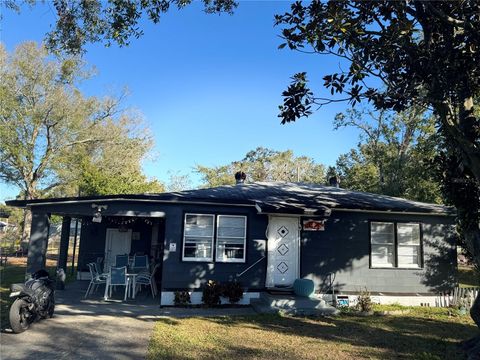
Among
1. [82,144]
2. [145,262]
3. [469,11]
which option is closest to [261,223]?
[145,262]

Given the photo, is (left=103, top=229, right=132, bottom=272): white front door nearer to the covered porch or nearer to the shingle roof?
the covered porch

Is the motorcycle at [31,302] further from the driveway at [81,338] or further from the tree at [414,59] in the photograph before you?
the tree at [414,59]

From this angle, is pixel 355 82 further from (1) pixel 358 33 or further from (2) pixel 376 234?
(2) pixel 376 234

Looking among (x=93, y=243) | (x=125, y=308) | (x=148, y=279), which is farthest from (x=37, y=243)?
(x=93, y=243)

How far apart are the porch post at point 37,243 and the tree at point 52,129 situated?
37.3 ft

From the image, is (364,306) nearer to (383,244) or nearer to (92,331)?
(383,244)

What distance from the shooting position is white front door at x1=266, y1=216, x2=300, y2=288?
463 inches

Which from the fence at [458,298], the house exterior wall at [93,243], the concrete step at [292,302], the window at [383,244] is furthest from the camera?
the house exterior wall at [93,243]

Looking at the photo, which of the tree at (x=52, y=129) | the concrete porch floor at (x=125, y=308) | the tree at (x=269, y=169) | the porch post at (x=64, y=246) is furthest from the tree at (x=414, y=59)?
the tree at (x=269, y=169)

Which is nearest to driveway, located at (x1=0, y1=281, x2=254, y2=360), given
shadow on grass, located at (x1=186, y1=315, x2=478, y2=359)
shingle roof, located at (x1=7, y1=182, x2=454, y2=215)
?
shadow on grass, located at (x1=186, y1=315, x2=478, y2=359)

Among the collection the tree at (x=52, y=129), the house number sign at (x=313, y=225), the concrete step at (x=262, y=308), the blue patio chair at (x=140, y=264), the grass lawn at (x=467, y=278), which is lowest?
the concrete step at (x=262, y=308)

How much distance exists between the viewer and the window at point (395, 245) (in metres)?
12.5

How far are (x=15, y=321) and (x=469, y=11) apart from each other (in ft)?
33.4

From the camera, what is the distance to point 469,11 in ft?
22.0
